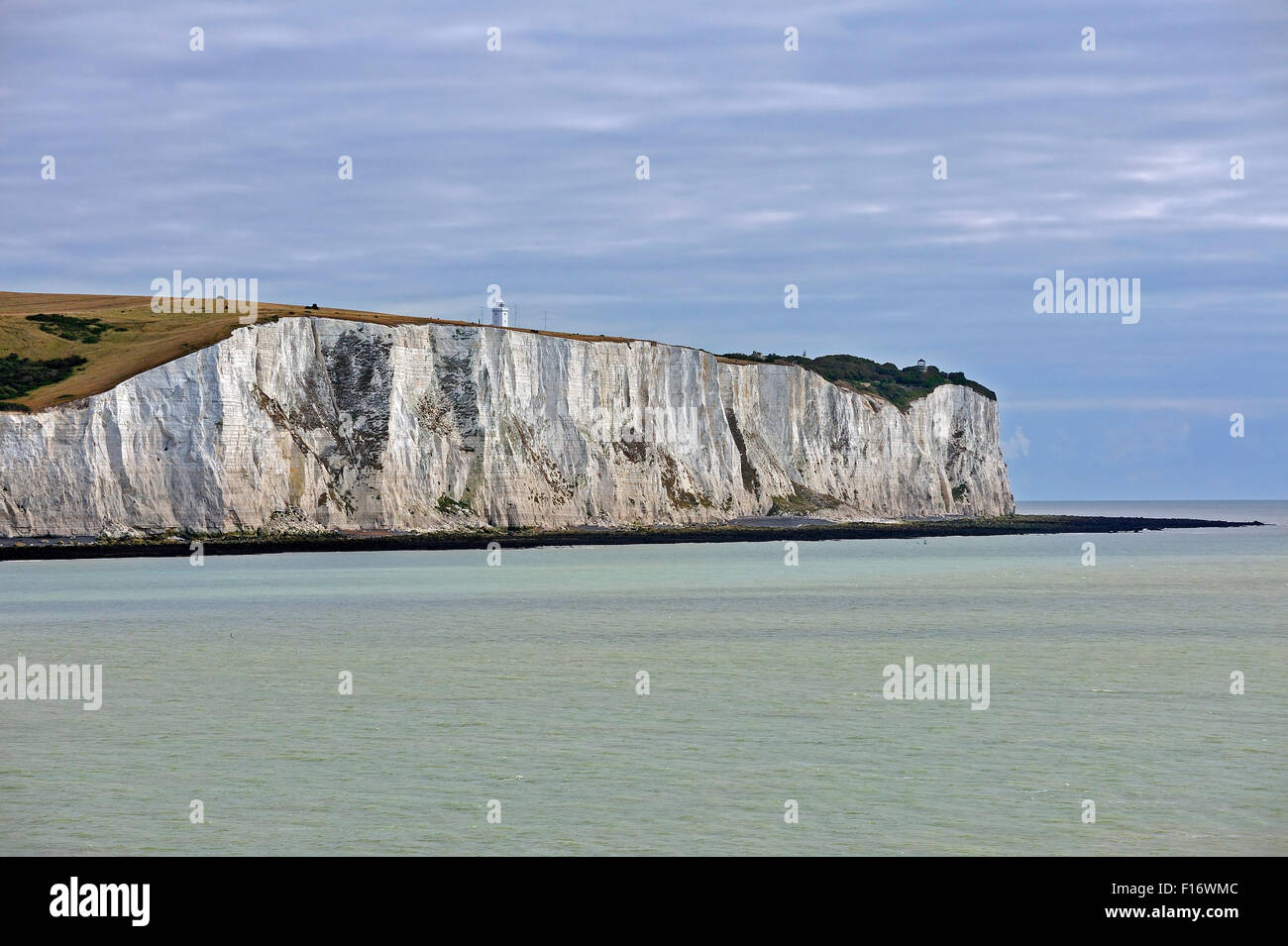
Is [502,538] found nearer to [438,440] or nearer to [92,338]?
[438,440]

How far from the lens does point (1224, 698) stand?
72.3ft

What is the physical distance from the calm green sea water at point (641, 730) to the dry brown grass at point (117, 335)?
3213 centimetres

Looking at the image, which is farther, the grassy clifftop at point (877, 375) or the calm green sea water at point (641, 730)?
the grassy clifftop at point (877, 375)

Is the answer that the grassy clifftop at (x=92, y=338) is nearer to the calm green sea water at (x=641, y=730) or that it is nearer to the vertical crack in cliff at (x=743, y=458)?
the vertical crack in cliff at (x=743, y=458)

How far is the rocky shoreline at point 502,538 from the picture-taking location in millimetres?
66688

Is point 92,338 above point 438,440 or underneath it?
above

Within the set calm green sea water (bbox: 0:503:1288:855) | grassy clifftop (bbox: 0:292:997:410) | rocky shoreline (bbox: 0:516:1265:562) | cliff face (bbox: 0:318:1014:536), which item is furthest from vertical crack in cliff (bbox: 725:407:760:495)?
calm green sea water (bbox: 0:503:1288:855)

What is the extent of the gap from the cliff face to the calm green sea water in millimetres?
27628

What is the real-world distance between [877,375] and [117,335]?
6859cm

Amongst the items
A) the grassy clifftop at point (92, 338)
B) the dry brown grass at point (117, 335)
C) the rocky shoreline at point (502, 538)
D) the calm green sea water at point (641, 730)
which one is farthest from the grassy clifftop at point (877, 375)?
the calm green sea water at point (641, 730)

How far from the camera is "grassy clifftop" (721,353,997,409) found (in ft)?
386

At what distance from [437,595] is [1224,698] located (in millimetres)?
28131

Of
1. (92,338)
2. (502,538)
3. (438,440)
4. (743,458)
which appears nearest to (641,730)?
(502,538)

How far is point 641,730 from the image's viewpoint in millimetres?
19250
